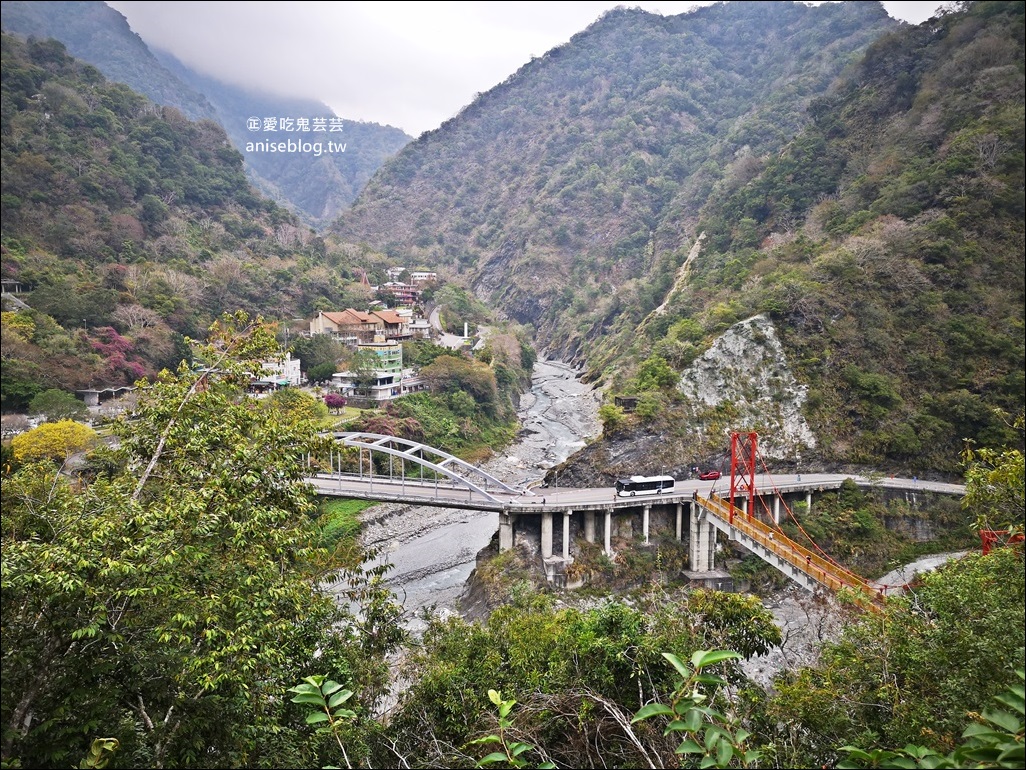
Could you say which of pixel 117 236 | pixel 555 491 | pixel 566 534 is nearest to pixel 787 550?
pixel 566 534

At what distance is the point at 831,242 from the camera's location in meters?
35.3

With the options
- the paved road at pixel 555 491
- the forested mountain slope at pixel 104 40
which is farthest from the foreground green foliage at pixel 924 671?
the forested mountain slope at pixel 104 40

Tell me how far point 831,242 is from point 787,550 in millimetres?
24887

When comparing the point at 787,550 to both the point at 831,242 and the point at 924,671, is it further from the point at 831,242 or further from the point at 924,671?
the point at 831,242

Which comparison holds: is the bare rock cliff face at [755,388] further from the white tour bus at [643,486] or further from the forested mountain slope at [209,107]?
the forested mountain slope at [209,107]

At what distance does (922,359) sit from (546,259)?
66.2m

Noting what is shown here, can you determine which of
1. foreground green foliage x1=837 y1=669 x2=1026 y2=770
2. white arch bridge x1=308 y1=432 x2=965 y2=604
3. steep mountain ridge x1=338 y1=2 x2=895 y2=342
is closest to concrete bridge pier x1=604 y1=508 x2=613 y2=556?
white arch bridge x1=308 y1=432 x2=965 y2=604

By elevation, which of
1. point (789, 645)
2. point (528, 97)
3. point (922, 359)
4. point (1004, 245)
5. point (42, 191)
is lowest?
point (789, 645)

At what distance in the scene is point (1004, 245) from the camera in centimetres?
2802

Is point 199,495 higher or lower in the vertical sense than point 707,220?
lower

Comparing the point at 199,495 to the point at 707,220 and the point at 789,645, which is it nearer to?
the point at 789,645

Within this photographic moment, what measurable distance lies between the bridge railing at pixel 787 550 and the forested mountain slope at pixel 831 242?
15.7 ft

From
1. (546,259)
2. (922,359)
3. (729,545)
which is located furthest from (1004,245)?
(546,259)

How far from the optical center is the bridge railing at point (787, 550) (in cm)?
1688
